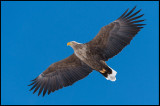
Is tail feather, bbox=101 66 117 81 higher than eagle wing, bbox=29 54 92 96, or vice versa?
eagle wing, bbox=29 54 92 96

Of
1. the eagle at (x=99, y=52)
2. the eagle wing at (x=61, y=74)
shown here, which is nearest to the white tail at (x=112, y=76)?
the eagle at (x=99, y=52)

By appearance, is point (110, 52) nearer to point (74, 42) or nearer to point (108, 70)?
point (108, 70)

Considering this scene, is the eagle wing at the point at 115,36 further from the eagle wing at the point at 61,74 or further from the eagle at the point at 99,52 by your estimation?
the eagle wing at the point at 61,74

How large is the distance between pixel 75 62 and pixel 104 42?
5.79 feet

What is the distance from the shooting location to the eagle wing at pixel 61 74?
1329 centimetres

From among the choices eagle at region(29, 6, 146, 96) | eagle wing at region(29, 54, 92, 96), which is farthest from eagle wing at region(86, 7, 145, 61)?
eagle wing at region(29, 54, 92, 96)

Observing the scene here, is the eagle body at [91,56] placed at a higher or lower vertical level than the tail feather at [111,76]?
higher

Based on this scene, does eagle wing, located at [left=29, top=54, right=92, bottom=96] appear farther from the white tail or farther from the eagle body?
the white tail

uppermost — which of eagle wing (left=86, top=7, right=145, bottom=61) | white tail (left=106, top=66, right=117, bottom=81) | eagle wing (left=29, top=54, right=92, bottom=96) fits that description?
eagle wing (left=86, top=7, right=145, bottom=61)

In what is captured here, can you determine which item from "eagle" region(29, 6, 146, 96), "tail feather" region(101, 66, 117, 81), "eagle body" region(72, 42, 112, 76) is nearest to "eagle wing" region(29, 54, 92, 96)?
"eagle" region(29, 6, 146, 96)

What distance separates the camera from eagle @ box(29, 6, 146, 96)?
40.2ft

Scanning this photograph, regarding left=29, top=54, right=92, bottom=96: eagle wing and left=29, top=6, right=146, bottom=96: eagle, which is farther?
left=29, top=54, right=92, bottom=96: eagle wing

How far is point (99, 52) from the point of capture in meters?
12.7

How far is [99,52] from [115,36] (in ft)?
3.22
